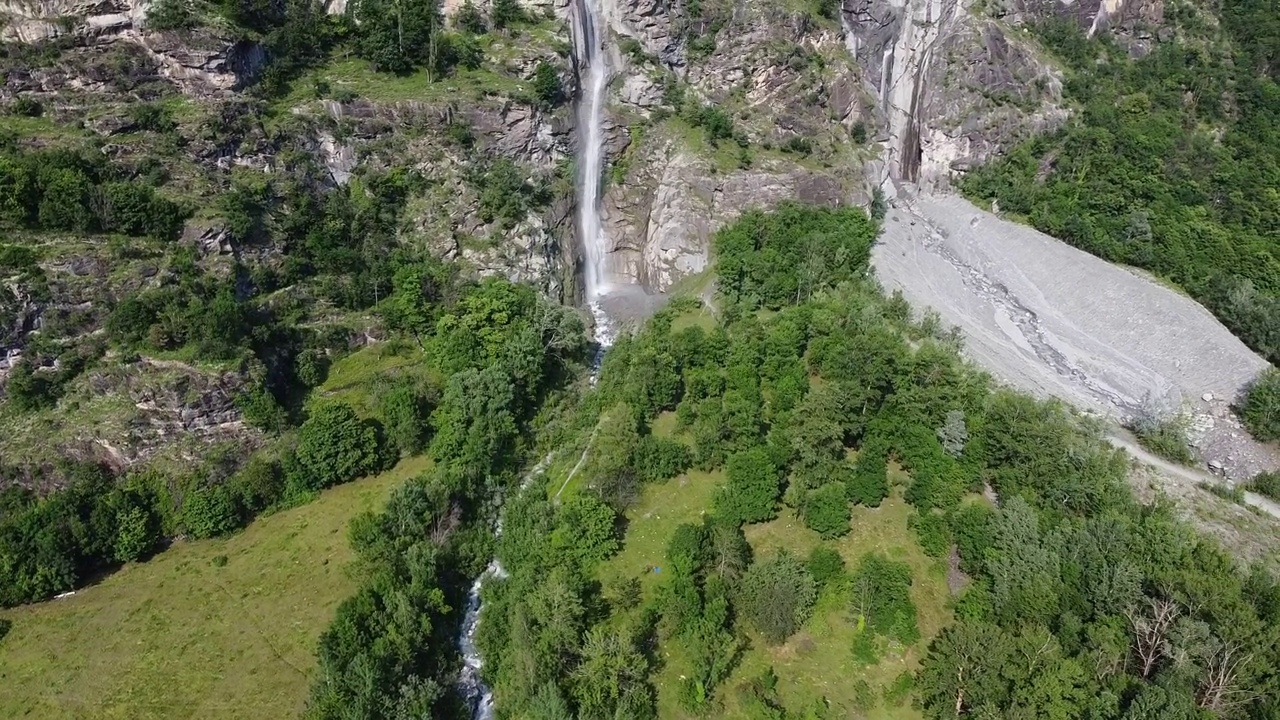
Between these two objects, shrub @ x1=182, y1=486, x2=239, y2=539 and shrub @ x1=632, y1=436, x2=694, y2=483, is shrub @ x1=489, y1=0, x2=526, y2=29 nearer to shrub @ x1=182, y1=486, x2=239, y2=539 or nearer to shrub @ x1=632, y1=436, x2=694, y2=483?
shrub @ x1=632, y1=436, x2=694, y2=483

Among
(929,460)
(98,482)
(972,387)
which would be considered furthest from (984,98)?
(98,482)

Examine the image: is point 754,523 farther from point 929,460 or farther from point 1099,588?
point 1099,588

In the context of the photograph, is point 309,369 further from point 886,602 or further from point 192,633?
point 886,602

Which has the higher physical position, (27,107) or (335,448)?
(27,107)

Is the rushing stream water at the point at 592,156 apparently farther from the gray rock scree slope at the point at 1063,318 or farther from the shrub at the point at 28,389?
the shrub at the point at 28,389

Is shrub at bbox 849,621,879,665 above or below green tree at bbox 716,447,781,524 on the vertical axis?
below

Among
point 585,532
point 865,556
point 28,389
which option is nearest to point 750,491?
point 865,556

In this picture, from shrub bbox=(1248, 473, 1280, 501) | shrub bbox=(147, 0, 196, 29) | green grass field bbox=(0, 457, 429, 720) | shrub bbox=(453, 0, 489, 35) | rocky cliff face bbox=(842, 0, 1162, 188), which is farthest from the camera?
rocky cliff face bbox=(842, 0, 1162, 188)

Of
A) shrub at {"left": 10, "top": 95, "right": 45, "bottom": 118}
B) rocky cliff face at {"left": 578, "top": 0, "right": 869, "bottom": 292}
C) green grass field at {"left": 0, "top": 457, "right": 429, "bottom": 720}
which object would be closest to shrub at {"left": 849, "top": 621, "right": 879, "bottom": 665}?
green grass field at {"left": 0, "top": 457, "right": 429, "bottom": 720}
